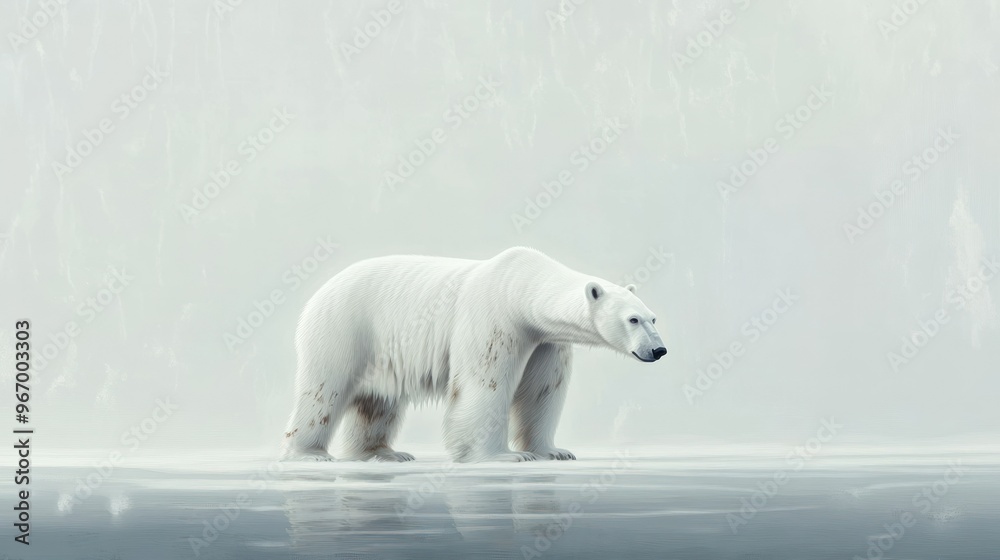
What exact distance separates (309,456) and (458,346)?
5.42 feet

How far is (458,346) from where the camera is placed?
9617mm

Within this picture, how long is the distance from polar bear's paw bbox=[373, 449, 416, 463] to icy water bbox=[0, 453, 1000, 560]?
1499mm

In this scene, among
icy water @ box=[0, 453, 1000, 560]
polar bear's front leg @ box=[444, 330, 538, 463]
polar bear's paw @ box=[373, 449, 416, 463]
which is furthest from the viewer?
polar bear's paw @ box=[373, 449, 416, 463]

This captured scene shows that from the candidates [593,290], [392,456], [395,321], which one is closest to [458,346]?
[395,321]

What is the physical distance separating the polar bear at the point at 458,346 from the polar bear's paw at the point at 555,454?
2 cm

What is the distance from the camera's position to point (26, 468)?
8.77m

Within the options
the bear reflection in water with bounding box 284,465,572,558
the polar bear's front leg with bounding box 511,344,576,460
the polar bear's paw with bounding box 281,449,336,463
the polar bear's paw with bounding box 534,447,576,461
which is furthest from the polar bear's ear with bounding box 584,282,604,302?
the polar bear's paw with bounding box 281,449,336,463

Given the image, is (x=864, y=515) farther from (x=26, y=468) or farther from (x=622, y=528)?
(x=26, y=468)

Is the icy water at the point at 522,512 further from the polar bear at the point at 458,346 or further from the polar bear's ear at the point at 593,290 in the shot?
the polar bear's ear at the point at 593,290

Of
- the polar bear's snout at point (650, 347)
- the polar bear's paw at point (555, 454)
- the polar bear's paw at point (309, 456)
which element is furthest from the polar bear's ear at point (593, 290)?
the polar bear's paw at point (309, 456)

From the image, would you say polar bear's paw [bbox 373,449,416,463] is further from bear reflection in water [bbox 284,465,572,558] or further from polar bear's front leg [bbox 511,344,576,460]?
bear reflection in water [bbox 284,465,572,558]

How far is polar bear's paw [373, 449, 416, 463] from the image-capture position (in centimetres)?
1045

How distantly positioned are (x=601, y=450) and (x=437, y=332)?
8.61 feet

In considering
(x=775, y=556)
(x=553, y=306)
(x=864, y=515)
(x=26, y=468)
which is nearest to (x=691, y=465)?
(x=553, y=306)
